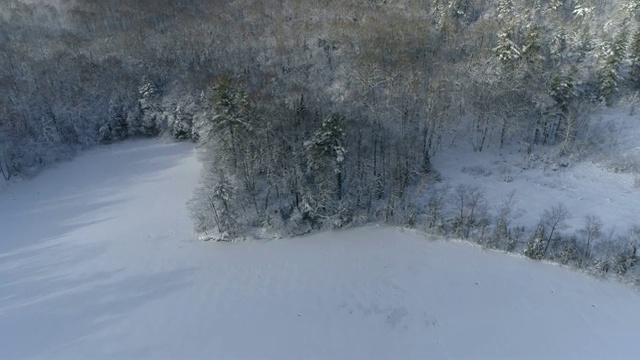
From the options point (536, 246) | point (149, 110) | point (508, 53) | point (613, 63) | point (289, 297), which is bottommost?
point (289, 297)

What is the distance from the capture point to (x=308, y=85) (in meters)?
49.0

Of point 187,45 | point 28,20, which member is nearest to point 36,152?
point 187,45

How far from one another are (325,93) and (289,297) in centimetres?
2539

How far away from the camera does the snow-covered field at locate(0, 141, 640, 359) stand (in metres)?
24.2

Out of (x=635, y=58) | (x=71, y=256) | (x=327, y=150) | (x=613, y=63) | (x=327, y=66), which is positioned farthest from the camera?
(x=327, y=66)

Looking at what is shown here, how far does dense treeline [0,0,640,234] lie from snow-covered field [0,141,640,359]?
147 inches

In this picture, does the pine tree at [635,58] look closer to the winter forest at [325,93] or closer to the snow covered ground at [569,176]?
the winter forest at [325,93]

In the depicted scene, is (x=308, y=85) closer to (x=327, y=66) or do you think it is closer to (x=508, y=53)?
(x=327, y=66)

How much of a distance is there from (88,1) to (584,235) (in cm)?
7520

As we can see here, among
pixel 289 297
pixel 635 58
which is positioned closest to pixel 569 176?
pixel 635 58

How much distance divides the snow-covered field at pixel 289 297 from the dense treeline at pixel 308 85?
3.73m

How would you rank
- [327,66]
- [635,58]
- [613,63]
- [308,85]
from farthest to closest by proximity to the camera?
[327,66] → [308,85] → [635,58] → [613,63]

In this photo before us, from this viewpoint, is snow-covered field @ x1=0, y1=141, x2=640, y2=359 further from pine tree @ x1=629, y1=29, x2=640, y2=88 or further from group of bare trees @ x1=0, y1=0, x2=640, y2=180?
pine tree @ x1=629, y1=29, x2=640, y2=88

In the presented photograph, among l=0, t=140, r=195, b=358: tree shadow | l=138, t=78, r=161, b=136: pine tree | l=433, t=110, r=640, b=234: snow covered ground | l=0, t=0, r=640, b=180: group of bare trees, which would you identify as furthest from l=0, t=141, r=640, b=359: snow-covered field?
l=138, t=78, r=161, b=136: pine tree
